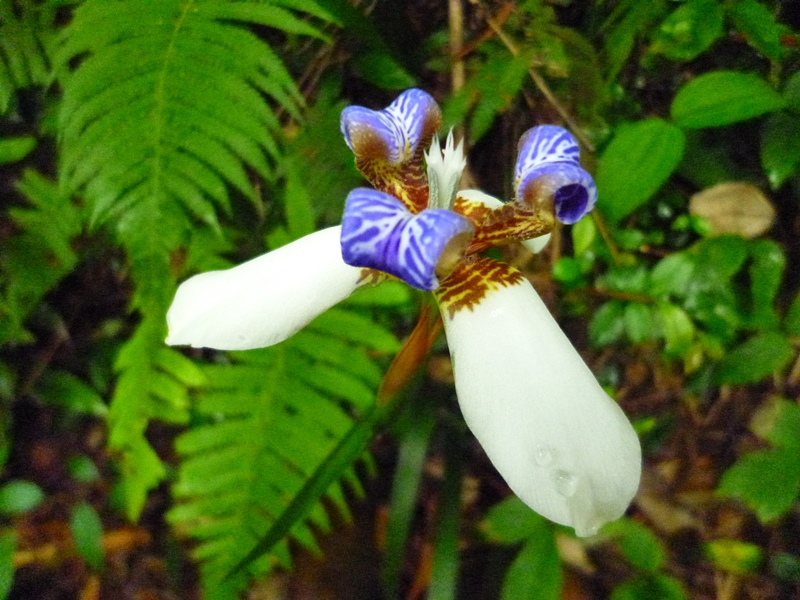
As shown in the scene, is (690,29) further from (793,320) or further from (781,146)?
(793,320)

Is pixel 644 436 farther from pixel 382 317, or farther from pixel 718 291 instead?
pixel 382 317

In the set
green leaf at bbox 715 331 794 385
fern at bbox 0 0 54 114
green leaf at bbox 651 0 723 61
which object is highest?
fern at bbox 0 0 54 114

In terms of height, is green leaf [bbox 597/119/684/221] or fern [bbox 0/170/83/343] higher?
fern [bbox 0/170/83/343]

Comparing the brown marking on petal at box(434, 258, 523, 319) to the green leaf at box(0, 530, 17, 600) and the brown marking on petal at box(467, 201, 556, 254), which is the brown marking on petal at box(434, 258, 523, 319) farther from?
the green leaf at box(0, 530, 17, 600)

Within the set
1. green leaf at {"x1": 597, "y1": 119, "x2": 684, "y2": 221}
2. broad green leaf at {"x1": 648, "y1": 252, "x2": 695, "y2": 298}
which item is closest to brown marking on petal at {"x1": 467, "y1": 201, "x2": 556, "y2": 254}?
green leaf at {"x1": 597, "y1": 119, "x2": 684, "y2": 221}

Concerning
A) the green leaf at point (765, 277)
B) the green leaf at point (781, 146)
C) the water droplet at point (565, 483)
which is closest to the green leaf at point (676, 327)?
the green leaf at point (765, 277)

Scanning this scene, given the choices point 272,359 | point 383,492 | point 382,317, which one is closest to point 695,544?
point 383,492
